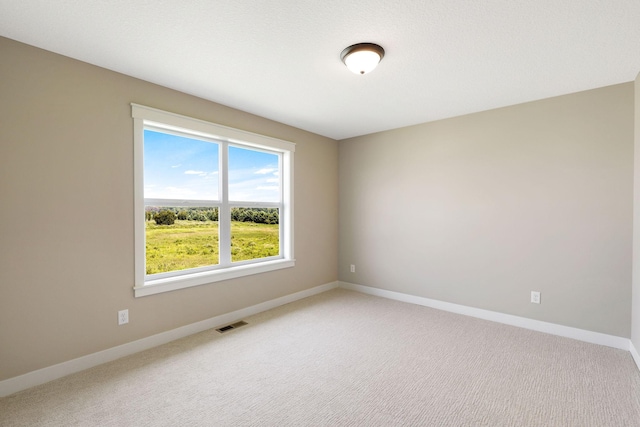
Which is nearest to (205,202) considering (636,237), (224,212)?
(224,212)

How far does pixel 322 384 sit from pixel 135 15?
277cm

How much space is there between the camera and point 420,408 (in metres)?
1.87

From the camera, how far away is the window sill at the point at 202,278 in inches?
106

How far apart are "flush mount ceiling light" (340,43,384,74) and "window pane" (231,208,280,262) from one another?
2173 millimetres

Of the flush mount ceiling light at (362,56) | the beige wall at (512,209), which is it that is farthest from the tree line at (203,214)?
the flush mount ceiling light at (362,56)

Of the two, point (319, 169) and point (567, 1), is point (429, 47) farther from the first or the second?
point (319, 169)

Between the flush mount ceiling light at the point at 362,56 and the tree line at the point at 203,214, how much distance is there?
2166 mm

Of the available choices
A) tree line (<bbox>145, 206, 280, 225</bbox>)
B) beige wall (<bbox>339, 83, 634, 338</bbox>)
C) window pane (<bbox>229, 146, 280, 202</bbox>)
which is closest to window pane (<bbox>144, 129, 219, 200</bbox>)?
tree line (<bbox>145, 206, 280, 225</bbox>)

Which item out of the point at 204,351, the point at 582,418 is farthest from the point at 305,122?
the point at 582,418

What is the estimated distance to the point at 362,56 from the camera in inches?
83.3

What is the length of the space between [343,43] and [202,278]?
8.50 ft

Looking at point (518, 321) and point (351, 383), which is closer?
Answer: point (351, 383)

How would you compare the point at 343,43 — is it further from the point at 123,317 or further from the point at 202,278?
the point at 123,317

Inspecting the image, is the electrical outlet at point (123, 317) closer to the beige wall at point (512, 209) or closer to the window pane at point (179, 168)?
the window pane at point (179, 168)
